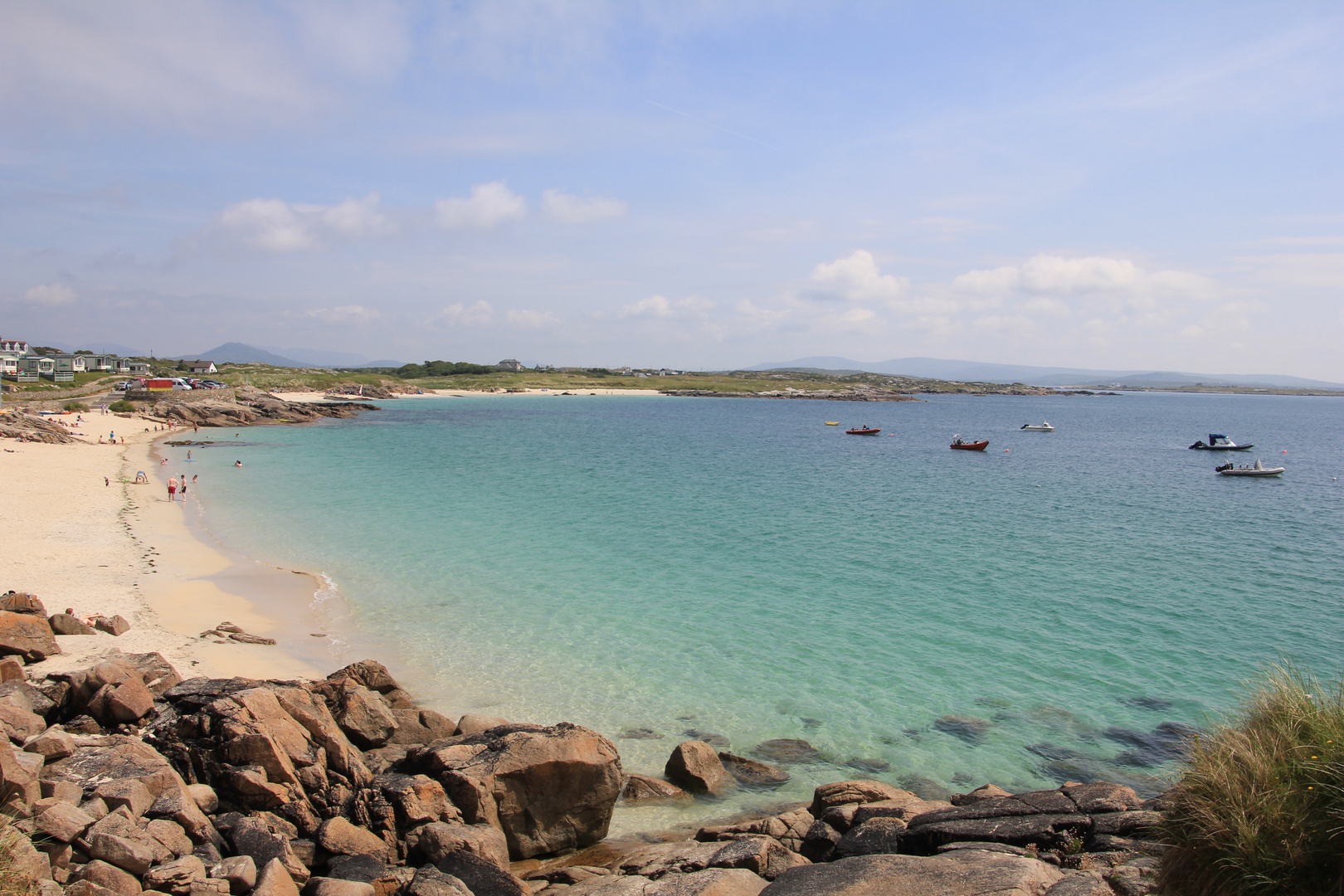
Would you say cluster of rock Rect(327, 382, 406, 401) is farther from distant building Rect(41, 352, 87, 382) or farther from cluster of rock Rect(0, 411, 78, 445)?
cluster of rock Rect(0, 411, 78, 445)

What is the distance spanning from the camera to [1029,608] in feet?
79.4

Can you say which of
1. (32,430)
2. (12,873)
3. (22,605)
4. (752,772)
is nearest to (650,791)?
(752,772)

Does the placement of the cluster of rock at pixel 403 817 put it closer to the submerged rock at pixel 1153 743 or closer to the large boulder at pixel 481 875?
the large boulder at pixel 481 875

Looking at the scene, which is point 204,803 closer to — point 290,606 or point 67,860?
point 67,860

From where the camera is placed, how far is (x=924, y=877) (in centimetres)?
816

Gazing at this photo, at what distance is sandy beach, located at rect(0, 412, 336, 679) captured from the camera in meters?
17.4

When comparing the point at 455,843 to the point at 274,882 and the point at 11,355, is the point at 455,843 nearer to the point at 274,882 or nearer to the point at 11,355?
the point at 274,882

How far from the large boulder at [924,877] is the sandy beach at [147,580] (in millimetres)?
13636

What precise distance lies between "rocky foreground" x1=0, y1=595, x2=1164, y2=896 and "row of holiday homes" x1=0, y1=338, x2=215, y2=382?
119441mm

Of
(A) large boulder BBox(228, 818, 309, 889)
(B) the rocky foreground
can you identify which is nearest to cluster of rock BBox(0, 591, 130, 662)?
(B) the rocky foreground

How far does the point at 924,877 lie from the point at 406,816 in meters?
7.00

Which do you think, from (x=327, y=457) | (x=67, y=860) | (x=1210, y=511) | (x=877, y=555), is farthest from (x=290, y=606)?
(x=1210, y=511)

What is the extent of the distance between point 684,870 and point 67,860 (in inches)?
286

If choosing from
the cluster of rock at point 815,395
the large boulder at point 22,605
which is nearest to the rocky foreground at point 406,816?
the large boulder at point 22,605
